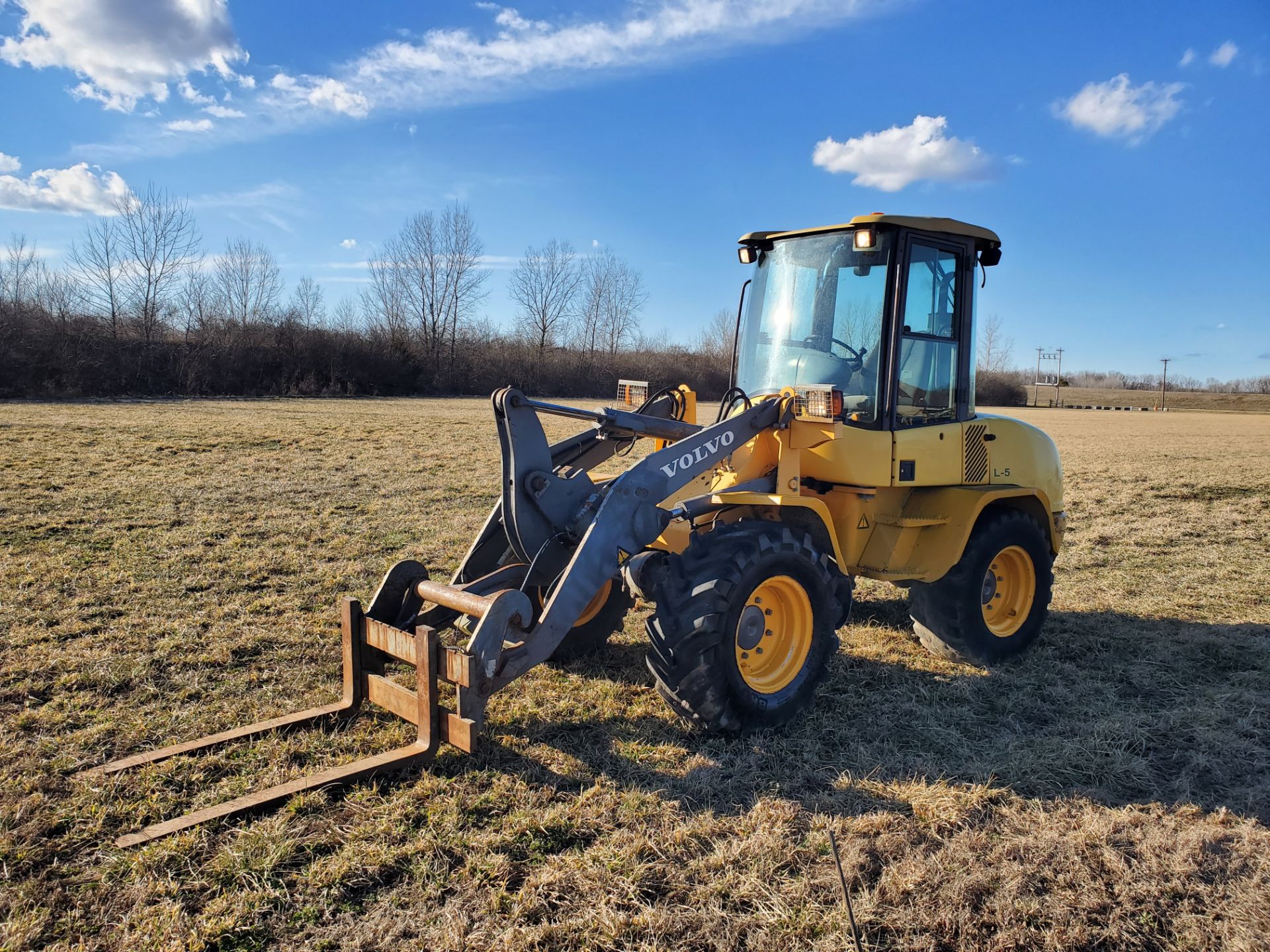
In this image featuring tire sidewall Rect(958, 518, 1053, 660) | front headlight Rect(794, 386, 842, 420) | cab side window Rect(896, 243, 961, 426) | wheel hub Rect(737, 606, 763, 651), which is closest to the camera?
wheel hub Rect(737, 606, 763, 651)

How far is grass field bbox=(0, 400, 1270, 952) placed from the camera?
3.38m

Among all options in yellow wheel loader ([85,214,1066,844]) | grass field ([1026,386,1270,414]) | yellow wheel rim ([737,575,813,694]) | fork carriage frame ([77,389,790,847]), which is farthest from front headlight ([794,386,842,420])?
grass field ([1026,386,1270,414])

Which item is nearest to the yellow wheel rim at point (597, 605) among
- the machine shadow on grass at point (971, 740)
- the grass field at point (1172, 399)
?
the machine shadow on grass at point (971, 740)

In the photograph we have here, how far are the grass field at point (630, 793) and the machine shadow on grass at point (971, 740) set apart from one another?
0.9 inches

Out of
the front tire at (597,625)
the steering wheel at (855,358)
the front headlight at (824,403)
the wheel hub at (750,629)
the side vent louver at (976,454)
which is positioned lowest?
the front tire at (597,625)

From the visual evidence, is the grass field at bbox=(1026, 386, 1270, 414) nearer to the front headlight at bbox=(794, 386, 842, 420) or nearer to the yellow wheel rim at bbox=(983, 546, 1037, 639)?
the yellow wheel rim at bbox=(983, 546, 1037, 639)

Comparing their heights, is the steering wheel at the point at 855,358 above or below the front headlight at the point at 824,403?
above

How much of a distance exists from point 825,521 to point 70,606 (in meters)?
6.19

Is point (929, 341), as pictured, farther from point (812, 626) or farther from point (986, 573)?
point (812, 626)

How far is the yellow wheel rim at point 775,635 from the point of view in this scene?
515 centimetres

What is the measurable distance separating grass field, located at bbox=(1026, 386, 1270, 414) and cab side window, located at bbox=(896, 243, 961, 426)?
9153cm

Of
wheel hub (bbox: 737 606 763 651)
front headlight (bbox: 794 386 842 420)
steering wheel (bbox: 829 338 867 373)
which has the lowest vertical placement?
wheel hub (bbox: 737 606 763 651)

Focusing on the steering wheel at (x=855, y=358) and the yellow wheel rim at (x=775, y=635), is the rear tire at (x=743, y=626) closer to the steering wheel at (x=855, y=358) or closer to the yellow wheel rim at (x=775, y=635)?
the yellow wheel rim at (x=775, y=635)

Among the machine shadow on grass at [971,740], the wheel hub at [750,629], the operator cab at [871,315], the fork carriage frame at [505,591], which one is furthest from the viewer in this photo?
the operator cab at [871,315]
